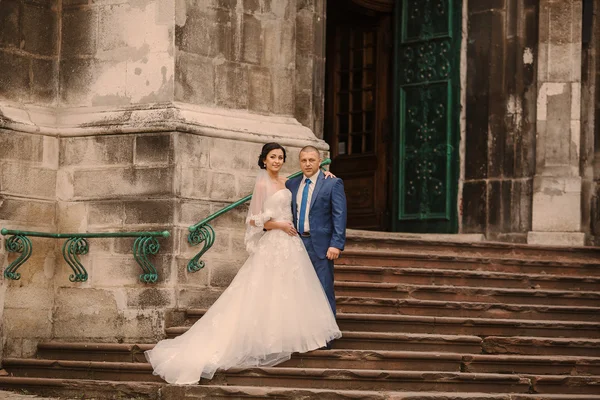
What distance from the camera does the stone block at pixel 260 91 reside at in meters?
12.8

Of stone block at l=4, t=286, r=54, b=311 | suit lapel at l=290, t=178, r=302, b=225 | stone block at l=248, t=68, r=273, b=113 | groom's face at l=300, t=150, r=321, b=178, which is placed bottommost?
stone block at l=4, t=286, r=54, b=311

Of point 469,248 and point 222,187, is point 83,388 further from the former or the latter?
point 469,248

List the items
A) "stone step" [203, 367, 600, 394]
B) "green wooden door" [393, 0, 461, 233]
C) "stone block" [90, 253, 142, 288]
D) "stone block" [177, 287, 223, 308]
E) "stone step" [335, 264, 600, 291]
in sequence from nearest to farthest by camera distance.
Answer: "stone step" [203, 367, 600, 394], "stone block" [177, 287, 223, 308], "stone block" [90, 253, 142, 288], "stone step" [335, 264, 600, 291], "green wooden door" [393, 0, 461, 233]

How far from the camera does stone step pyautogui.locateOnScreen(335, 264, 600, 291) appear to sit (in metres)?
12.4

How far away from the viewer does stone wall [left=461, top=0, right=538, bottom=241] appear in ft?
50.4

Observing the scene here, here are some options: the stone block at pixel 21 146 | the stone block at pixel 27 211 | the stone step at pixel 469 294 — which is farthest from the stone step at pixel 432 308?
the stone block at pixel 21 146

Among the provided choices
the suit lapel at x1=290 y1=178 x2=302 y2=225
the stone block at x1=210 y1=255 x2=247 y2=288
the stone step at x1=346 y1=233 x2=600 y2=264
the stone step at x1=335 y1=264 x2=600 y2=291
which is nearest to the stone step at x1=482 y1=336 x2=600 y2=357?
the stone step at x1=335 y1=264 x2=600 y2=291

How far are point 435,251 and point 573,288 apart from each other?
4.46ft

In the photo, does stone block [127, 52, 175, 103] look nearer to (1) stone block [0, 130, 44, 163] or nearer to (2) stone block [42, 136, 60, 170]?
(2) stone block [42, 136, 60, 170]

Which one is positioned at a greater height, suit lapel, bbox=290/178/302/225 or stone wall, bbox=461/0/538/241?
stone wall, bbox=461/0/538/241

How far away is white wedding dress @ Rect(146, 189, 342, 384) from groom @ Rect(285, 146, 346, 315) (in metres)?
0.10

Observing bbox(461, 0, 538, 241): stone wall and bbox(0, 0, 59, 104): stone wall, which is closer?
bbox(0, 0, 59, 104): stone wall

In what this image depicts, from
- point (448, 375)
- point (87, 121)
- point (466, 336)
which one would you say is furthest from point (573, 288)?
point (87, 121)

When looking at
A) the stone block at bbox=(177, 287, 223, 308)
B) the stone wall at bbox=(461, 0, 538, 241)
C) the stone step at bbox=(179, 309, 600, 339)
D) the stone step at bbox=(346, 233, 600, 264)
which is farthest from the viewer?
the stone wall at bbox=(461, 0, 538, 241)
